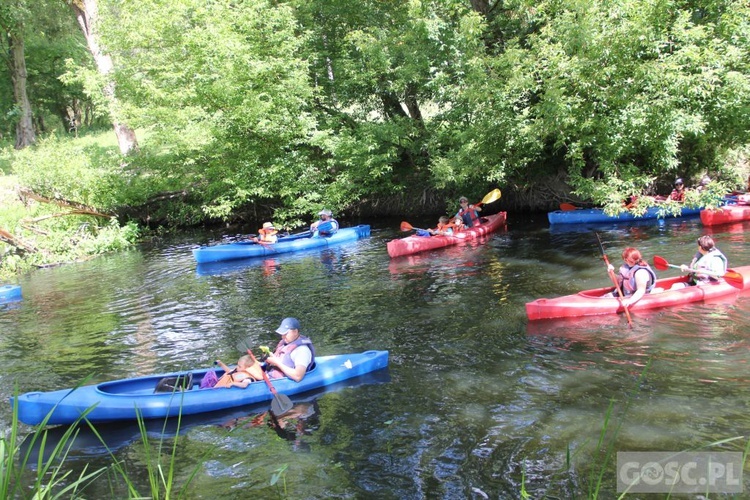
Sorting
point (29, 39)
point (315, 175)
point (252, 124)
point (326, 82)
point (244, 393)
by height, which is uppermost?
point (29, 39)

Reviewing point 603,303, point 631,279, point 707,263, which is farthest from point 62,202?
point 707,263

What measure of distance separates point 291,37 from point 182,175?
19.0 feet

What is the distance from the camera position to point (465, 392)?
247 inches

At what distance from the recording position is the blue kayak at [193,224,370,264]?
47.8 feet

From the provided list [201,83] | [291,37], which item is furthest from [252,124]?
[291,37]

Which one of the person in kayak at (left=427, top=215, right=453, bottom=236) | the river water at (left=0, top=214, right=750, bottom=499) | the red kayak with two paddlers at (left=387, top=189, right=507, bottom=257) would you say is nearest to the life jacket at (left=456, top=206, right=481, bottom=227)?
the red kayak with two paddlers at (left=387, top=189, right=507, bottom=257)

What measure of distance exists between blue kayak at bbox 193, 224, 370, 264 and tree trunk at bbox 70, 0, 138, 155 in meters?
7.01

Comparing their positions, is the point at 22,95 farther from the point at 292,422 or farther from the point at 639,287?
the point at 639,287

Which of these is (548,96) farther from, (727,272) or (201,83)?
(201,83)

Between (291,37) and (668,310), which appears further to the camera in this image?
(291,37)

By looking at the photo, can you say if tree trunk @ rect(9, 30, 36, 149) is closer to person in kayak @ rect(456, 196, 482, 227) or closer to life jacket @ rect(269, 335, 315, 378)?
person in kayak @ rect(456, 196, 482, 227)

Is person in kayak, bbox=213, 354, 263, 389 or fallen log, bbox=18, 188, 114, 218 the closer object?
person in kayak, bbox=213, 354, 263, 389

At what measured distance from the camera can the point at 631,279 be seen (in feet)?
27.0

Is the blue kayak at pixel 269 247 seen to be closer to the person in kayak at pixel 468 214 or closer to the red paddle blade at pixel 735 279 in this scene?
the person in kayak at pixel 468 214
